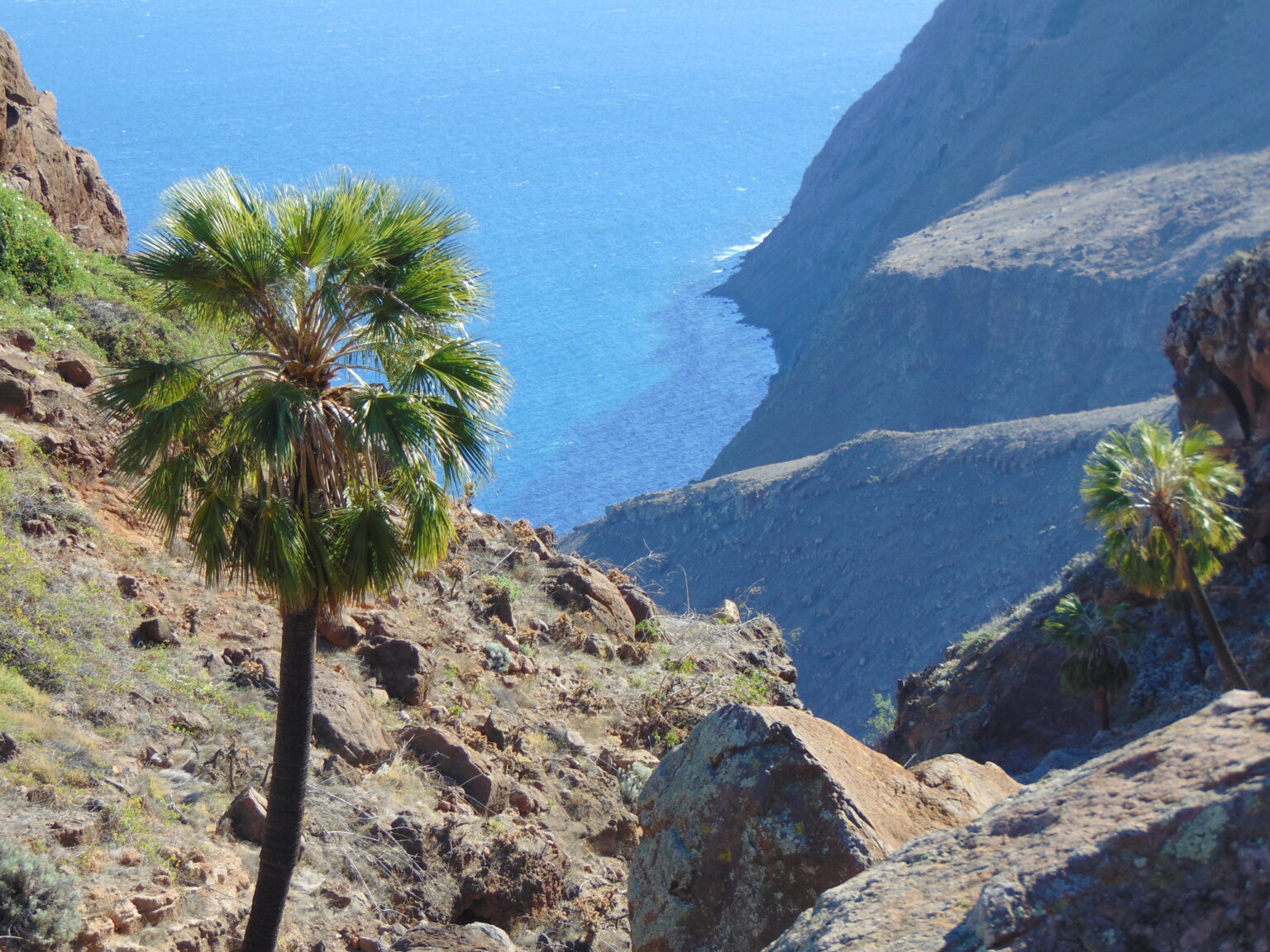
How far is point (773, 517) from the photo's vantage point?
51.5m

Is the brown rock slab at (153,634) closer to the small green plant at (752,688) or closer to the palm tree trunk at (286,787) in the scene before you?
the palm tree trunk at (286,787)

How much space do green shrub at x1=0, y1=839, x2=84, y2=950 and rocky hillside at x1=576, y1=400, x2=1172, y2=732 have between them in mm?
33768

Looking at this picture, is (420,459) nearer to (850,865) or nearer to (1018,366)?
(850,865)

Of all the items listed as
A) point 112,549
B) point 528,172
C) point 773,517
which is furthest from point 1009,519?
point 528,172

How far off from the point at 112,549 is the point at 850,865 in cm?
894

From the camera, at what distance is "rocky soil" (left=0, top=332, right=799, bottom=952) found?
8.52m

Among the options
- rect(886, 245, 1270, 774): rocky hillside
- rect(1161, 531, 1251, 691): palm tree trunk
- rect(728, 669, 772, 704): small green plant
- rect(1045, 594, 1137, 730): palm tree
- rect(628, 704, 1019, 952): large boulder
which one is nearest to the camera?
rect(628, 704, 1019, 952): large boulder

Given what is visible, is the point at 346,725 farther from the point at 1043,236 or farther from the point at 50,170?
the point at 1043,236

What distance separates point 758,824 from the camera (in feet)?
23.6

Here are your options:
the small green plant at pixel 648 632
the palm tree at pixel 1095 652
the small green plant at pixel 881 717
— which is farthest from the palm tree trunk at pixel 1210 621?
the small green plant at pixel 881 717

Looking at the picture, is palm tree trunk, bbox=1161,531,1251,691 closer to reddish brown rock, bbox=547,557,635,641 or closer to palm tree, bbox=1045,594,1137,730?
palm tree, bbox=1045,594,1137,730

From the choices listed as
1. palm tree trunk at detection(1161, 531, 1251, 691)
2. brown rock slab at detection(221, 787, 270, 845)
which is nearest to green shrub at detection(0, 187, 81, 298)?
brown rock slab at detection(221, 787, 270, 845)

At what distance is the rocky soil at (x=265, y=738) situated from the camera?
8516 mm

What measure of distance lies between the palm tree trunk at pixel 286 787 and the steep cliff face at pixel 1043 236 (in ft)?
175
